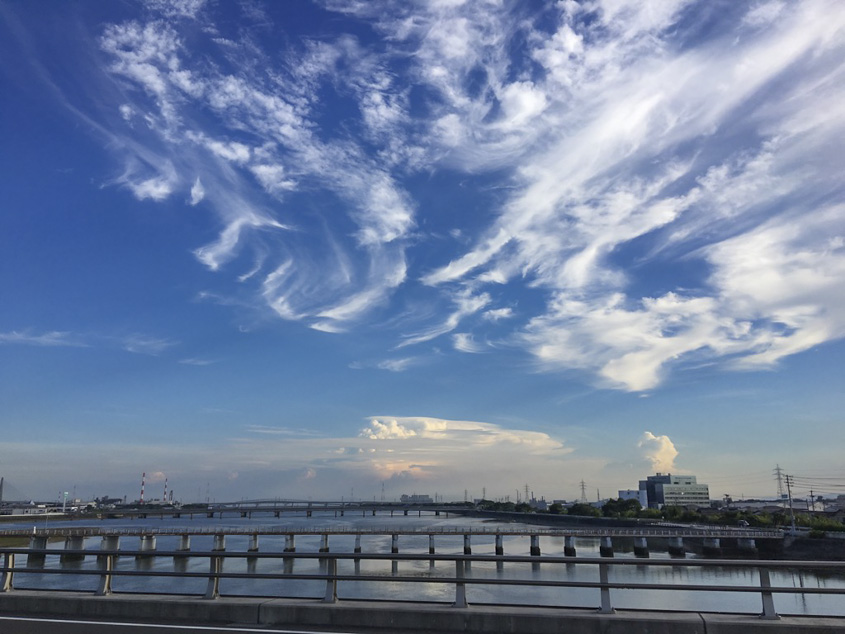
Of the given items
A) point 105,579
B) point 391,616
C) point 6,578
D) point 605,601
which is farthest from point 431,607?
point 6,578

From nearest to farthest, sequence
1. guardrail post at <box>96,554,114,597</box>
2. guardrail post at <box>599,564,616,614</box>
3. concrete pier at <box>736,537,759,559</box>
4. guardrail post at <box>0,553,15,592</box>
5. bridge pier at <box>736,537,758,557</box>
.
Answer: guardrail post at <box>599,564,616,614</box> < guardrail post at <box>96,554,114,597</box> < guardrail post at <box>0,553,15,592</box> < concrete pier at <box>736,537,759,559</box> < bridge pier at <box>736,537,758,557</box>

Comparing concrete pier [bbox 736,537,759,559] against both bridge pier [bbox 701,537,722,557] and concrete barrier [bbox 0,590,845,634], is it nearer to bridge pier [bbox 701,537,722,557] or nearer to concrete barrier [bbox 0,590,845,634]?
bridge pier [bbox 701,537,722,557]

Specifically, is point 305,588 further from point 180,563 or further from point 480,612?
point 480,612

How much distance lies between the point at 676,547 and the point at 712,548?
20.3ft

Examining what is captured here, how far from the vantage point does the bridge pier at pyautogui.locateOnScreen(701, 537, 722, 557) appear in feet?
364

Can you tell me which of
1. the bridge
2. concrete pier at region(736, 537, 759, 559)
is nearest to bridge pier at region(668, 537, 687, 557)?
concrete pier at region(736, 537, 759, 559)

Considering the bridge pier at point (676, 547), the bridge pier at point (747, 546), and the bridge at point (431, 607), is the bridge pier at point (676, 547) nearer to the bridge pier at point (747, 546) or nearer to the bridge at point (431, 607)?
the bridge pier at point (747, 546)

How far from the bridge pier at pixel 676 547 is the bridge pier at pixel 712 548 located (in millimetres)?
3774

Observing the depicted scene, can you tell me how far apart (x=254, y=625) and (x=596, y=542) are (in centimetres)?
16156

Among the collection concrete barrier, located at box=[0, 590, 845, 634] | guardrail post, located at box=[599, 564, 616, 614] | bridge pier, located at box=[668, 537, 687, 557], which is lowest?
bridge pier, located at box=[668, 537, 687, 557]

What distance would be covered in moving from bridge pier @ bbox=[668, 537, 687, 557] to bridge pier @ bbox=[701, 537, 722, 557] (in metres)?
3.77

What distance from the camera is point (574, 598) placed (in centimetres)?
3247

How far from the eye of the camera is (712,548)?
113438mm

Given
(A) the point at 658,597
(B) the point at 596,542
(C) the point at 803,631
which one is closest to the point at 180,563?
(A) the point at 658,597
